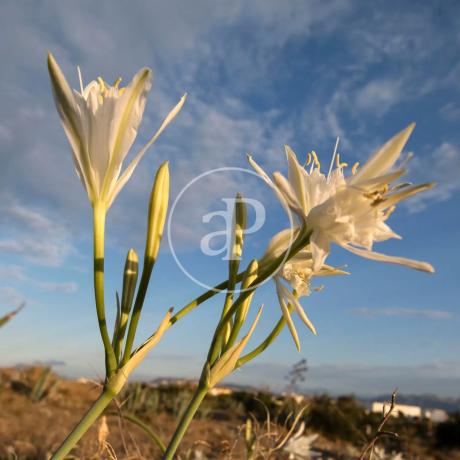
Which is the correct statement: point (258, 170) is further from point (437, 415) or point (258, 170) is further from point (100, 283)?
point (437, 415)

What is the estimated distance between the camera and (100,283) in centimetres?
93

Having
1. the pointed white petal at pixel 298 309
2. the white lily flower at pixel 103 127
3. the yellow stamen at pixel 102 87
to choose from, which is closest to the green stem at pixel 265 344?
the pointed white petal at pixel 298 309

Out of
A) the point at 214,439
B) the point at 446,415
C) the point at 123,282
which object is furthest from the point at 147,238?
the point at 446,415

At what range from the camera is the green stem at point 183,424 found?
89cm

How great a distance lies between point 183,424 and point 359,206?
527 millimetres

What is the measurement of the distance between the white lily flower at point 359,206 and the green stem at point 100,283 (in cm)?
36

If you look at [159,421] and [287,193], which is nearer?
[287,193]

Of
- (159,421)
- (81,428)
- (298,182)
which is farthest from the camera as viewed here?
(159,421)

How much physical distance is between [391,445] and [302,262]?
862 cm

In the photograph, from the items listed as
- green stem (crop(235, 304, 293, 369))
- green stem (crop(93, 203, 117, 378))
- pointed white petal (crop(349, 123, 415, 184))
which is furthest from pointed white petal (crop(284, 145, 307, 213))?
green stem (crop(93, 203, 117, 378))

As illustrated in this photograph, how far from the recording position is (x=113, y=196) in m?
1.05

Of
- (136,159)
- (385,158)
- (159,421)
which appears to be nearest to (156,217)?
(136,159)

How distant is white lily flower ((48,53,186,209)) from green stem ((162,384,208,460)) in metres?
0.42

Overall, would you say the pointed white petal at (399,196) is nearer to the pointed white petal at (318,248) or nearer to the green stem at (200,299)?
the pointed white petal at (318,248)
